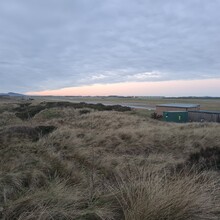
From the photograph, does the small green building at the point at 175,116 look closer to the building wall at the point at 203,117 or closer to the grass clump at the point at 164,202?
the building wall at the point at 203,117

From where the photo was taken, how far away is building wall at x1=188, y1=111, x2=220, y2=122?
3139 cm

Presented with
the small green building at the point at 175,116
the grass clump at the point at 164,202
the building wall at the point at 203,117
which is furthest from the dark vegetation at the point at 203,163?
the small green building at the point at 175,116

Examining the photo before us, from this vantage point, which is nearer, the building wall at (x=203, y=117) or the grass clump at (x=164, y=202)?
the grass clump at (x=164, y=202)

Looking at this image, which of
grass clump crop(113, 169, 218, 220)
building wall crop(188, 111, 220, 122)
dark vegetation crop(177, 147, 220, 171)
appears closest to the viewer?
grass clump crop(113, 169, 218, 220)

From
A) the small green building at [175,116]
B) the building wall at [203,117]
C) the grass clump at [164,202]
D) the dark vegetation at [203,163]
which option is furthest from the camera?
the small green building at [175,116]

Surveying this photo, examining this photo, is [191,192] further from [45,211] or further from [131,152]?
[131,152]

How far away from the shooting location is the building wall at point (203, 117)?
103ft

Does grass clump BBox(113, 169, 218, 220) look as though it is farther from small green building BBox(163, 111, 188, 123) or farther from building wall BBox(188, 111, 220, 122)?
small green building BBox(163, 111, 188, 123)

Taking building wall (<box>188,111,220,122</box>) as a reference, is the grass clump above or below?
above

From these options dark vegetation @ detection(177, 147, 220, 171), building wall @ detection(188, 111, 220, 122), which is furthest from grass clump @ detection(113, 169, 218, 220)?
building wall @ detection(188, 111, 220, 122)

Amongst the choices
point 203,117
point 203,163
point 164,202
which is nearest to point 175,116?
point 203,117

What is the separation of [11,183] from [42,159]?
2.09 metres

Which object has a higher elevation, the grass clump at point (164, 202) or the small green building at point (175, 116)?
the grass clump at point (164, 202)

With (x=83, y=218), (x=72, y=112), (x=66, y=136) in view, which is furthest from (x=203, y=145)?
(x=72, y=112)
